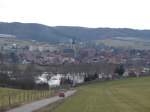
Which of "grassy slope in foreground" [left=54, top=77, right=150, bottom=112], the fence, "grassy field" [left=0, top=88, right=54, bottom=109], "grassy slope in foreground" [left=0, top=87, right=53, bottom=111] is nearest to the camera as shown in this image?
"grassy slope in foreground" [left=54, top=77, right=150, bottom=112]

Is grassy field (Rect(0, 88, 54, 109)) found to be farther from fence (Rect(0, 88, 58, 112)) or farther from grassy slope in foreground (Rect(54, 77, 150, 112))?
grassy slope in foreground (Rect(54, 77, 150, 112))

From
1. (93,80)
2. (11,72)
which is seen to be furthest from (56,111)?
(93,80)

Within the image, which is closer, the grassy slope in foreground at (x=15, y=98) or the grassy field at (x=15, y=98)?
the grassy field at (x=15, y=98)

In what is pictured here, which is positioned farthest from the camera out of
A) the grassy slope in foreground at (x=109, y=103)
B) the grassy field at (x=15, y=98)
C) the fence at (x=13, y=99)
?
the grassy field at (x=15, y=98)

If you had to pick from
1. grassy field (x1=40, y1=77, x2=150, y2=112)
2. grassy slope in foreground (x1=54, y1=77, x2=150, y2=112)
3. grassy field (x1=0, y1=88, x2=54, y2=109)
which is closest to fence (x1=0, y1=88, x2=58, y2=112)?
grassy field (x1=0, y1=88, x2=54, y2=109)

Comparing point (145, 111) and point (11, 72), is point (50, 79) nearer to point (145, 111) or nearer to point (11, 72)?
point (11, 72)

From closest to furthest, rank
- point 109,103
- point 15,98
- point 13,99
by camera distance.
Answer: point 109,103 → point 13,99 → point 15,98

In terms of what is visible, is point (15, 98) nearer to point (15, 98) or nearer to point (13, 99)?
point (15, 98)

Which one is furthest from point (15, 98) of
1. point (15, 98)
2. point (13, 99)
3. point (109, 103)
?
point (109, 103)

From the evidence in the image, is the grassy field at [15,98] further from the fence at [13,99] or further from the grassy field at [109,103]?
the grassy field at [109,103]

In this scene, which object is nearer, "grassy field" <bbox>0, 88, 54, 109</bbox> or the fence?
the fence

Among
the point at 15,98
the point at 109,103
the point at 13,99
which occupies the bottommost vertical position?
the point at 15,98

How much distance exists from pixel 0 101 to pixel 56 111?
8.78m

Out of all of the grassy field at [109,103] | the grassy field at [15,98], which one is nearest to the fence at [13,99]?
the grassy field at [15,98]
